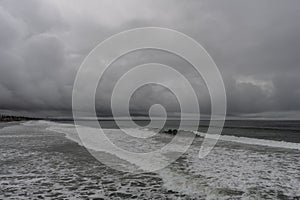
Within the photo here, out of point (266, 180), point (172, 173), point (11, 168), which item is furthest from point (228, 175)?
point (11, 168)

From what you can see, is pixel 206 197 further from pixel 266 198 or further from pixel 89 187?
A: pixel 89 187

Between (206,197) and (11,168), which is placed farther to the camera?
(11,168)

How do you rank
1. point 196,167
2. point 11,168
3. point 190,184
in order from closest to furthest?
1. point 190,184
2. point 11,168
3. point 196,167

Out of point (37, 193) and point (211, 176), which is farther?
point (211, 176)

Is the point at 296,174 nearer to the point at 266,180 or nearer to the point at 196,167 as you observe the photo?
the point at 266,180

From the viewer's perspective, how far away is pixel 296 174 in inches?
507

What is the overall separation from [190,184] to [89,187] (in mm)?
4007

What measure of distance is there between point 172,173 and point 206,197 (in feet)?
12.9

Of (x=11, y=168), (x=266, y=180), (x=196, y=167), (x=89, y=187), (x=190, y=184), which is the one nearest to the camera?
(x=89, y=187)

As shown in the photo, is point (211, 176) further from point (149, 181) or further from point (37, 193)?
point (37, 193)

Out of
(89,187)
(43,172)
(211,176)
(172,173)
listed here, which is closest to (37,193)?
(89,187)

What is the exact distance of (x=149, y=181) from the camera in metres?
10.8

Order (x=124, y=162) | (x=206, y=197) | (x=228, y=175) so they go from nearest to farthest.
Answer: (x=206, y=197) → (x=228, y=175) → (x=124, y=162)

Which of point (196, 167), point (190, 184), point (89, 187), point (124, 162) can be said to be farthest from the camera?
point (124, 162)
